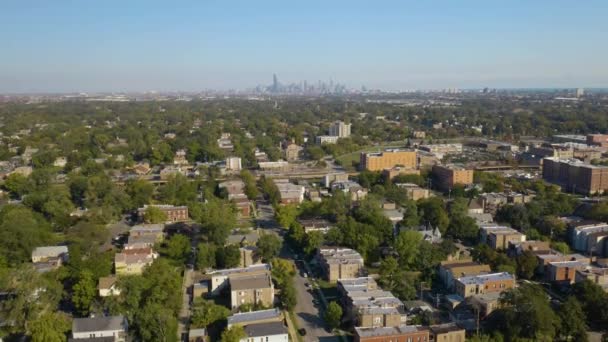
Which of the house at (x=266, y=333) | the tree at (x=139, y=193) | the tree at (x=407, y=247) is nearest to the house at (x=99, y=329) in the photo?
the house at (x=266, y=333)

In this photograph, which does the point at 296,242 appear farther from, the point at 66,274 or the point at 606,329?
the point at 606,329

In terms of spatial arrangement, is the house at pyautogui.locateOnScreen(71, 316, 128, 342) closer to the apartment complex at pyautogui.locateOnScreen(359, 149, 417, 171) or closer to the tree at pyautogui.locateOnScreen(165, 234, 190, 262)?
the tree at pyautogui.locateOnScreen(165, 234, 190, 262)

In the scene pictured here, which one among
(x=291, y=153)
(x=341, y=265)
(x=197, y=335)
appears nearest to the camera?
(x=197, y=335)

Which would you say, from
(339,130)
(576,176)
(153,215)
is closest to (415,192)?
(576,176)

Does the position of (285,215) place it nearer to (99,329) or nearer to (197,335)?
(197,335)

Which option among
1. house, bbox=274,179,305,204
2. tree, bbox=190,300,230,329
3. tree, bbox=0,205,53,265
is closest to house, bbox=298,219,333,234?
house, bbox=274,179,305,204

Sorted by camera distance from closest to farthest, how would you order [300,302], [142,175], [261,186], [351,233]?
[300,302]
[351,233]
[261,186]
[142,175]

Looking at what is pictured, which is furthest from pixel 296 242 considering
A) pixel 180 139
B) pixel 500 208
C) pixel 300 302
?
pixel 180 139
